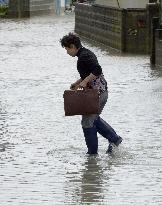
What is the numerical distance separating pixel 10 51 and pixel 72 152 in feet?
56.4

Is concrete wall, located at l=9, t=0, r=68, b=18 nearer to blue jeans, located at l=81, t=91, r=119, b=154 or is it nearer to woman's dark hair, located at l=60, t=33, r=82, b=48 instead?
blue jeans, located at l=81, t=91, r=119, b=154

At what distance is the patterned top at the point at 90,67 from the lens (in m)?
10.5

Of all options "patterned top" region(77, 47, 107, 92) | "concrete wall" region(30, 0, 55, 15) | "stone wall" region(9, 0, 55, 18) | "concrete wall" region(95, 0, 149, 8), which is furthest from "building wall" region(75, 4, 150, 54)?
"concrete wall" region(30, 0, 55, 15)

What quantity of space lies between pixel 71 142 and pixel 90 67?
1.49 metres

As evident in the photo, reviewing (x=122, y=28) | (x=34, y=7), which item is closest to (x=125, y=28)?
(x=122, y=28)

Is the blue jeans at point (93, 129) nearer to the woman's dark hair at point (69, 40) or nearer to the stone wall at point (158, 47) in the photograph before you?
the woman's dark hair at point (69, 40)

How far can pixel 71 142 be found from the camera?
1166cm

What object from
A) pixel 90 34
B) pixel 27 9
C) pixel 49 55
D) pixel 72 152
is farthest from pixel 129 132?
pixel 27 9

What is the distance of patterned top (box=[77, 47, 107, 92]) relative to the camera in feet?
34.3

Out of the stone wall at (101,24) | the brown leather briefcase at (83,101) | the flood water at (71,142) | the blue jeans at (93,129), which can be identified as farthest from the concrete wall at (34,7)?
the brown leather briefcase at (83,101)

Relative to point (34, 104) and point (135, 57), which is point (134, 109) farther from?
point (135, 57)

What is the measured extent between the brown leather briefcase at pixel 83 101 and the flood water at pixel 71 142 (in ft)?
1.87

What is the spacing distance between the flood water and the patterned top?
84 cm

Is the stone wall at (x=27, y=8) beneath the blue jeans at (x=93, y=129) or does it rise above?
beneath
